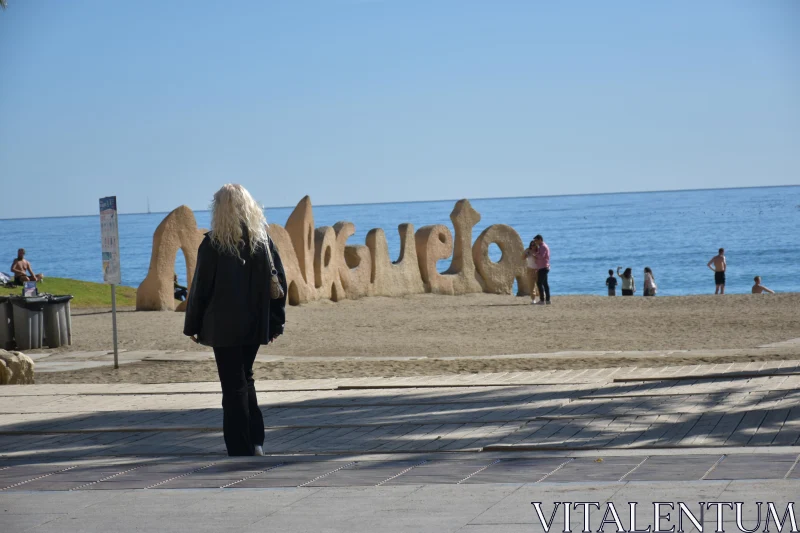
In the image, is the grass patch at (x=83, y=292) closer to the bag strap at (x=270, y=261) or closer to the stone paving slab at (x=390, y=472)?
the bag strap at (x=270, y=261)

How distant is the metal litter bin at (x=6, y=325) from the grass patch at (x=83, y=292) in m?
9.55

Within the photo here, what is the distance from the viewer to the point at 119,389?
Result: 11.1 meters

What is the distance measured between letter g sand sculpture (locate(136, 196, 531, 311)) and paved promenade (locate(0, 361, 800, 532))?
38.3 feet

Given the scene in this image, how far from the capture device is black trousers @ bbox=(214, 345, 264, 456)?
6703 mm

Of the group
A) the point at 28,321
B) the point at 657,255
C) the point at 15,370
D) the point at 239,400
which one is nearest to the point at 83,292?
A: the point at 28,321

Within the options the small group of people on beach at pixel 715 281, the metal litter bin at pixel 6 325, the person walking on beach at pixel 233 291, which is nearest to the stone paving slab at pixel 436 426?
the person walking on beach at pixel 233 291

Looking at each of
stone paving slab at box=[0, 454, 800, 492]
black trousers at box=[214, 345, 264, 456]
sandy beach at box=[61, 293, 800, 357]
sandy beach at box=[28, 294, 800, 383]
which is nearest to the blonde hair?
black trousers at box=[214, 345, 264, 456]

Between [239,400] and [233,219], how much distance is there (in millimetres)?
1178

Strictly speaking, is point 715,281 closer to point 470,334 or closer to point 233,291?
point 470,334

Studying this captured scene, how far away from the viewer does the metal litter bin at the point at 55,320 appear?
16653 mm

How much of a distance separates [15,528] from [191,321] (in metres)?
2.08

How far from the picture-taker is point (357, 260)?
26.1 m

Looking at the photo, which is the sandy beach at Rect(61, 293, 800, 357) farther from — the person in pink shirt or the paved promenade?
the paved promenade

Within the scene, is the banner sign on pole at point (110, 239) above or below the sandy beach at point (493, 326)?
above
